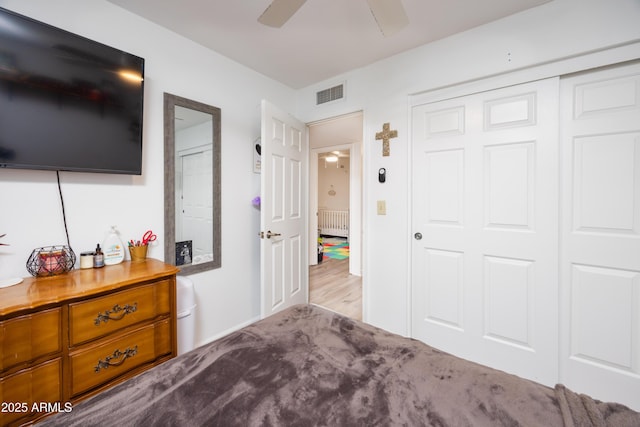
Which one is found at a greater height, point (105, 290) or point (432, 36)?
point (432, 36)

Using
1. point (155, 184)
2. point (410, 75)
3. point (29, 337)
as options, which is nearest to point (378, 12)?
point (410, 75)

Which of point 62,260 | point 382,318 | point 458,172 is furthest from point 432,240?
point 62,260

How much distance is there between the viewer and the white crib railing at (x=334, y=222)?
26.5 feet

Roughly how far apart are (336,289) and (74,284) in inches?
113

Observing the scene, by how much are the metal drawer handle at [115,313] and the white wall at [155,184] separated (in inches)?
22.8

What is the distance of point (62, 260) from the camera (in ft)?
4.67

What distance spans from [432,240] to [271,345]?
Result: 160 cm

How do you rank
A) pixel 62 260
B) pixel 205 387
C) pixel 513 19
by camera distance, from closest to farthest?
1. pixel 205 387
2. pixel 62 260
3. pixel 513 19

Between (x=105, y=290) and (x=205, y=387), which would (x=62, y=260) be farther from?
(x=205, y=387)

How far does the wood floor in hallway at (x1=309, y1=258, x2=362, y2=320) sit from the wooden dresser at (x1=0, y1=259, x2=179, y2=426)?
191 centimetres

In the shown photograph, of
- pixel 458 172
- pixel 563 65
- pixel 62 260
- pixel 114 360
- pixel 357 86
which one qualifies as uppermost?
pixel 357 86

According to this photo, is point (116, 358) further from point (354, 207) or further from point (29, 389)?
point (354, 207)

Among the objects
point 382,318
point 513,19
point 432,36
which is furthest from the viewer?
point 382,318

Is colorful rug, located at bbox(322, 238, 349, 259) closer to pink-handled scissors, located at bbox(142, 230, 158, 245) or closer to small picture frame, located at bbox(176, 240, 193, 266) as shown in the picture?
small picture frame, located at bbox(176, 240, 193, 266)
